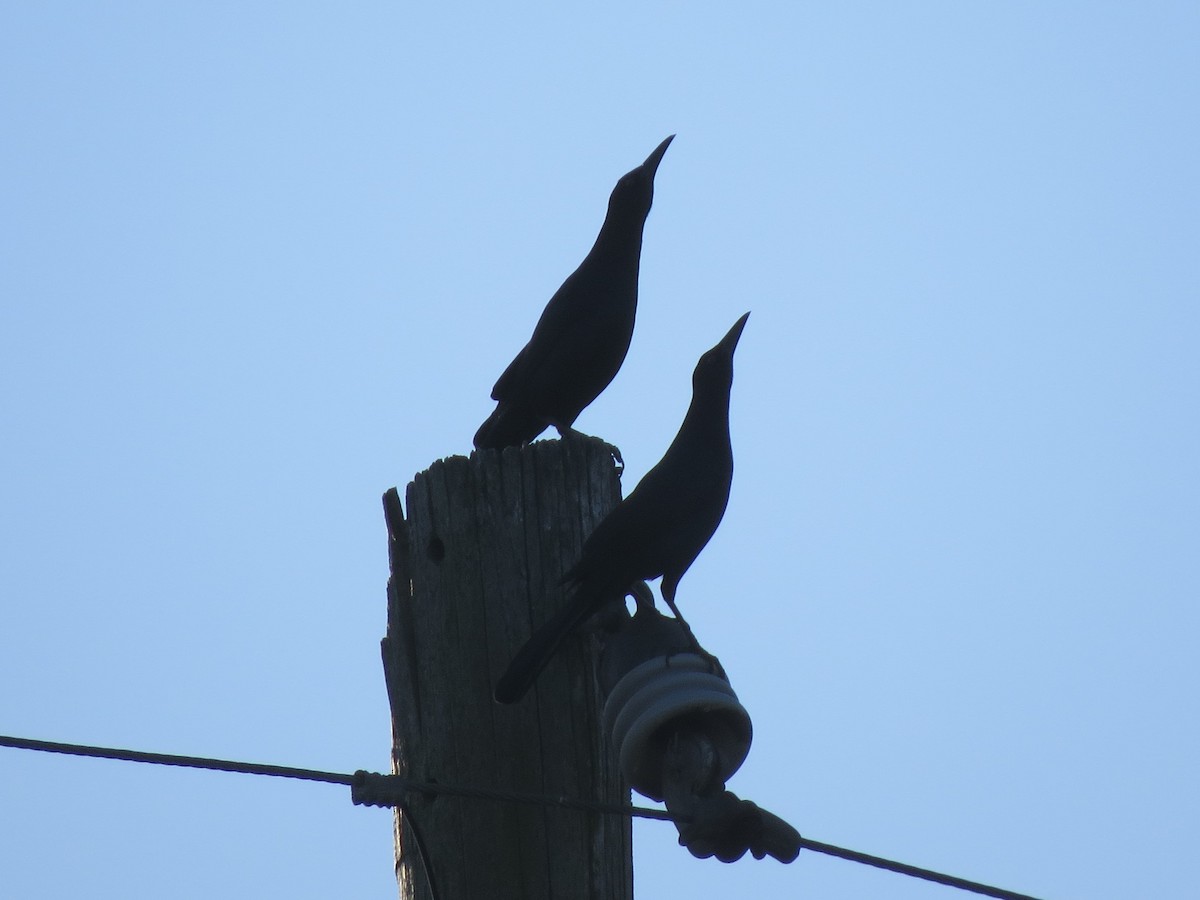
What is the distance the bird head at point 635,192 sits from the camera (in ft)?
18.0

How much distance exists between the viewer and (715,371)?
4.02 metres

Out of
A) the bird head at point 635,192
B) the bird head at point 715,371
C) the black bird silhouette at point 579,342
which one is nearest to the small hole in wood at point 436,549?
the bird head at point 715,371

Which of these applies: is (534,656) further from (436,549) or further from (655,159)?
(655,159)

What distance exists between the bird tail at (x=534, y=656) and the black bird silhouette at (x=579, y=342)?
6.89 feet

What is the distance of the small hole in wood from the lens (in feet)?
10.8

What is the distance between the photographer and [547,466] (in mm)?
3328

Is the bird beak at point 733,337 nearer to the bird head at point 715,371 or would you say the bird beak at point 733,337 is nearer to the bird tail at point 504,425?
the bird head at point 715,371

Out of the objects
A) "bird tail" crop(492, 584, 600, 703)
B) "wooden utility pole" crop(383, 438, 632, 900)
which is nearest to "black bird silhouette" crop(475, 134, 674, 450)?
"wooden utility pole" crop(383, 438, 632, 900)

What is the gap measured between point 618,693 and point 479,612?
1.40 feet

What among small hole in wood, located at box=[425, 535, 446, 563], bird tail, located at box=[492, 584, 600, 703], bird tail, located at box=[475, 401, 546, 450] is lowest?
bird tail, located at box=[492, 584, 600, 703]

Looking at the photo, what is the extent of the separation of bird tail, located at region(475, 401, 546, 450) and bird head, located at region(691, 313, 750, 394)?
1.31 m

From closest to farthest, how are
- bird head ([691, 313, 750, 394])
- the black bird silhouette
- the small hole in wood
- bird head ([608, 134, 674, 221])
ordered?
the small hole in wood
bird head ([691, 313, 750, 394])
the black bird silhouette
bird head ([608, 134, 674, 221])

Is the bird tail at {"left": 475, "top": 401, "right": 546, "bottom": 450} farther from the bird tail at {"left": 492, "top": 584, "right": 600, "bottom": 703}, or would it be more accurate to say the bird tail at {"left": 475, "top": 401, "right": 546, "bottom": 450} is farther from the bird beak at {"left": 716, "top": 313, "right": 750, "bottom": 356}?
the bird tail at {"left": 492, "top": 584, "right": 600, "bottom": 703}

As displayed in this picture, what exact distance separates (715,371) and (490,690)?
120 centimetres
